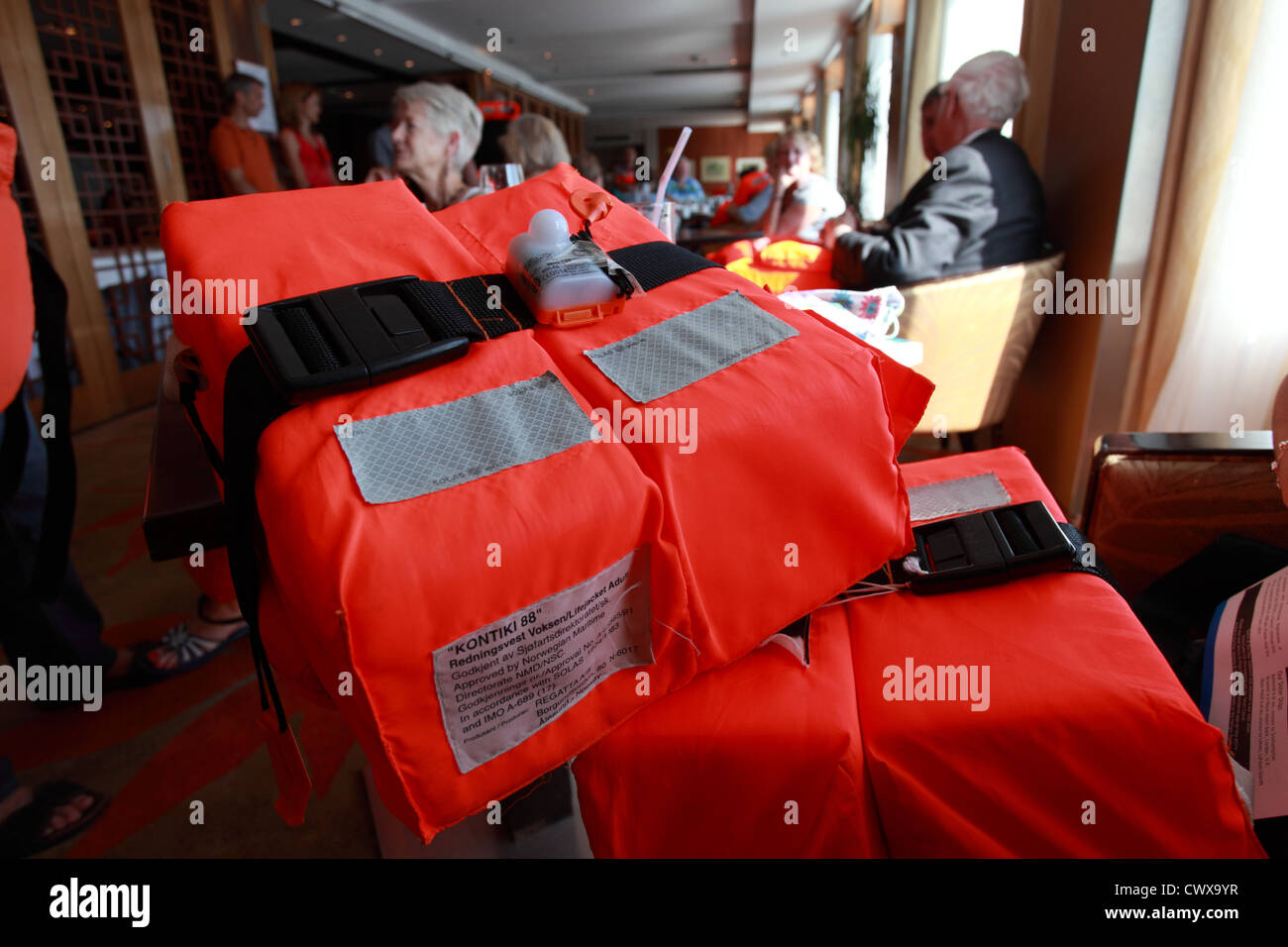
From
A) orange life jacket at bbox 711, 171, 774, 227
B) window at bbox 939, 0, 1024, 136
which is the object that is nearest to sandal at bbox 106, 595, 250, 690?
window at bbox 939, 0, 1024, 136

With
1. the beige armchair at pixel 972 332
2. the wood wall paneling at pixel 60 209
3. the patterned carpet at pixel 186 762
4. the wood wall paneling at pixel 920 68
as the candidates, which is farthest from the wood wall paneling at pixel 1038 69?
the wood wall paneling at pixel 60 209

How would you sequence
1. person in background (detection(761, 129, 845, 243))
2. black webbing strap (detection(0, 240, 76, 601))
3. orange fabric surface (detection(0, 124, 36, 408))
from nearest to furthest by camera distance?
1. orange fabric surface (detection(0, 124, 36, 408))
2. black webbing strap (detection(0, 240, 76, 601))
3. person in background (detection(761, 129, 845, 243))

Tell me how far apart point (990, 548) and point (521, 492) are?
0.52m

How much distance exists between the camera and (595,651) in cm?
59

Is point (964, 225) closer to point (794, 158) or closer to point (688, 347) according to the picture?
point (794, 158)

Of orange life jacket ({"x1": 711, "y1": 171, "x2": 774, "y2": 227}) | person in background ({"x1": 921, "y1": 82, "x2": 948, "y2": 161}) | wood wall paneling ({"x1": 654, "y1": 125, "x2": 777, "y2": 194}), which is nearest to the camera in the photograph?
person in background ({"x1": 921, "y1": 82, "x2": 948, "y2": 161})

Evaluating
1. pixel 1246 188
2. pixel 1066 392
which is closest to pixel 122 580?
pixel 1066 392

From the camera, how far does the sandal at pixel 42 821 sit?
4.11 ft

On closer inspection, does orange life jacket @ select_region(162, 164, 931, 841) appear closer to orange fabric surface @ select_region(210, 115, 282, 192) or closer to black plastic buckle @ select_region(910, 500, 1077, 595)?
black plastic buckle @ select_region(910, 500, 1077, 595)

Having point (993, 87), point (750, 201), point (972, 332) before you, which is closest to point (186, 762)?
point (972, 332)

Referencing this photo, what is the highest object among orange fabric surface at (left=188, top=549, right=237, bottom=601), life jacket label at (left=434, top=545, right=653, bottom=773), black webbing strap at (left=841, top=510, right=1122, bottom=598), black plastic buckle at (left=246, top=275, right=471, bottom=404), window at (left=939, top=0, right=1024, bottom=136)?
window at (left=939, top=0, right=1024, bottom=136)

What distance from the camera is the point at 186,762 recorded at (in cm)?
145

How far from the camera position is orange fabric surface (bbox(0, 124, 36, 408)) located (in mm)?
995

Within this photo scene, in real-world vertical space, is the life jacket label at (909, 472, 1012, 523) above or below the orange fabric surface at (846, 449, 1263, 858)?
above
